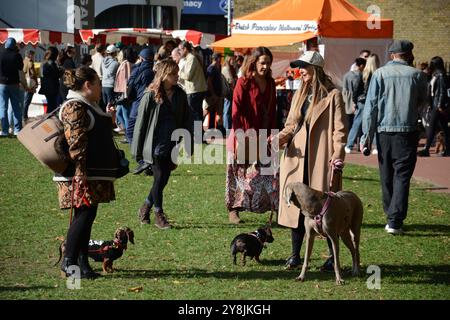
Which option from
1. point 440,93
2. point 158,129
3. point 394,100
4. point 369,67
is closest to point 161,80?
point 158,129

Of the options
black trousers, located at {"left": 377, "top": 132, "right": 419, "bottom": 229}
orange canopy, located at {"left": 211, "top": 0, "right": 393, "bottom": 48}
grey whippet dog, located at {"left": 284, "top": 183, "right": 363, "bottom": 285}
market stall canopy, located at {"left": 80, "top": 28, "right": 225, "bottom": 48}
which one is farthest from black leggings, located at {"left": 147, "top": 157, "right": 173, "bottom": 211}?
market stall canopy, located at {"left": 80, "top": 28, "right": 225, "bottom": 48}

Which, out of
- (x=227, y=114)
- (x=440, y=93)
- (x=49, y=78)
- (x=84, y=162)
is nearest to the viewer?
(x=84, y=162)

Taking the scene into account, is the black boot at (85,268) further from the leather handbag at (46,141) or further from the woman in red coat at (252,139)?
the woman in red coat at (252,139)

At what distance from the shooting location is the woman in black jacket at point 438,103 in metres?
18.4

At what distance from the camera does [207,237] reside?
9.92 metres

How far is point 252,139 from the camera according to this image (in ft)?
33.7

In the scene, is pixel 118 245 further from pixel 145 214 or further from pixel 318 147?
pixel 145 214

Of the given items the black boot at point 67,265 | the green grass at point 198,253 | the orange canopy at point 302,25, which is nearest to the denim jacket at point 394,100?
the green grass at point 198,253

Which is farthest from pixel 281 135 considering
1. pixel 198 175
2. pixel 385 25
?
pixel 385 25

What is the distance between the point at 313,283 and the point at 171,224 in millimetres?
3199

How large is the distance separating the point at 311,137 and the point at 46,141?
2324mm

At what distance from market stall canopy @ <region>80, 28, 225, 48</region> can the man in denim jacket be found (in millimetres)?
15801

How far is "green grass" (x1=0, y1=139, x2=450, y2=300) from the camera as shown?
7.48 metres

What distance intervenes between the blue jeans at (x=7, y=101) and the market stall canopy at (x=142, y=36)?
6.77 m
